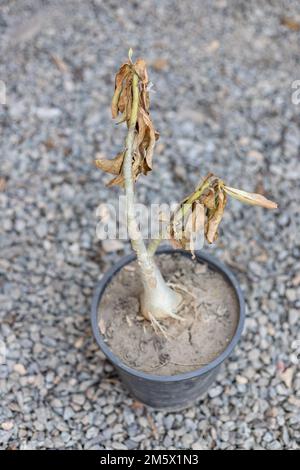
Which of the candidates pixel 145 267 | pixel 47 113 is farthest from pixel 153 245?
pixel 47 113

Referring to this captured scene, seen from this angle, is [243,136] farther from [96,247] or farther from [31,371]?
[31,371]

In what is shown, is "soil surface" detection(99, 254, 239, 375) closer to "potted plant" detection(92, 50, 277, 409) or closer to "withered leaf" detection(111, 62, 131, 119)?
"potted plant" detection(92, 50, 277, 409)

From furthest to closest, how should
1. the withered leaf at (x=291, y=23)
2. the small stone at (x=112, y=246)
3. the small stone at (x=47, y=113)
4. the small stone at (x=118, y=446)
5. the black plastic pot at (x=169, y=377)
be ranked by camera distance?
the withered leaf at (x=291, y=23)
the small stone at (x=47, y=113)
the small stone at (x=112, y=246)
the small stone at (x=118, y=446)
the black plastic pot at (x=169, y=377)

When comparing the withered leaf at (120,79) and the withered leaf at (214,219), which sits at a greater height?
the withered leaf at (120,79)

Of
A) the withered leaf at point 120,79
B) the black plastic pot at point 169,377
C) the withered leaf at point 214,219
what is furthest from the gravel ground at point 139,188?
the withered leaf at point 120,79

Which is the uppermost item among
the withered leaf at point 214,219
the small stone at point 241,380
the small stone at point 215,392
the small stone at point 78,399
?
the withered leaf at point 214,219

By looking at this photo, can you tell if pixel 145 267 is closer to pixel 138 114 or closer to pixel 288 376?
pixel 138 114

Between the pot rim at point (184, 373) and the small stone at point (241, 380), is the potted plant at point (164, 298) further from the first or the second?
the small stone at point (241, 380)
